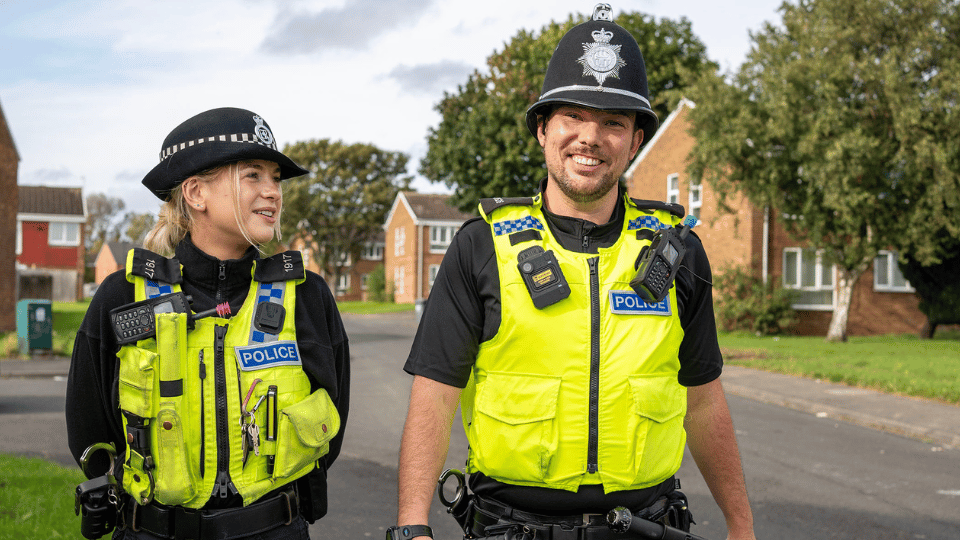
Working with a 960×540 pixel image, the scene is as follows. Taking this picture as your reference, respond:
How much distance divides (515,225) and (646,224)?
0.43 m

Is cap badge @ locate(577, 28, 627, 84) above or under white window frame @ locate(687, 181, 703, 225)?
under

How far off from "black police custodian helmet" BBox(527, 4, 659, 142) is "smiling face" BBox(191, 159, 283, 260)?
0.96 meters

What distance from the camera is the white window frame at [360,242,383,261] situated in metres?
73.4

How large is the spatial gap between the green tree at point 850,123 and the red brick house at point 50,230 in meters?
47.7

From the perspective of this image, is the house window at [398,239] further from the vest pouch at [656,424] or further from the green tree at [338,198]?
the vest pouch at [656,424]

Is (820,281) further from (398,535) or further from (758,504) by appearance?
(398,535)

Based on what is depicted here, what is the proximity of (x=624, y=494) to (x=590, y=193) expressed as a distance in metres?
0.89

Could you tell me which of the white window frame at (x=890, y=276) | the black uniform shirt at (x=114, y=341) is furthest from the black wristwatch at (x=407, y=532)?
the white window frame at (x=890, y=276)

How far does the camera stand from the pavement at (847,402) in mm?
10070

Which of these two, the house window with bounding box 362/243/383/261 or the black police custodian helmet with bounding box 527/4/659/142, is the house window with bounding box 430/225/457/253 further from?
the black police custodian helmet with bounding box 527/4/659/142

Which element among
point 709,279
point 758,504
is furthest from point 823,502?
point 709,279

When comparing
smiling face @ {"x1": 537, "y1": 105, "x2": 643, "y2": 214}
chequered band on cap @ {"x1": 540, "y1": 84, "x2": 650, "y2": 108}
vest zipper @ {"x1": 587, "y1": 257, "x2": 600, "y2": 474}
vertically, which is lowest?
vest zipper @ {"x1": 587, "y1": 257, "x2": 600, "y2": 474}

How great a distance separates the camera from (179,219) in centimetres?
285

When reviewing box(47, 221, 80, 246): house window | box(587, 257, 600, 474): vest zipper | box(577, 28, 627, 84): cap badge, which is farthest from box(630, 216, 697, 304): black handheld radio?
box(47, 221, 80, 246): house window
